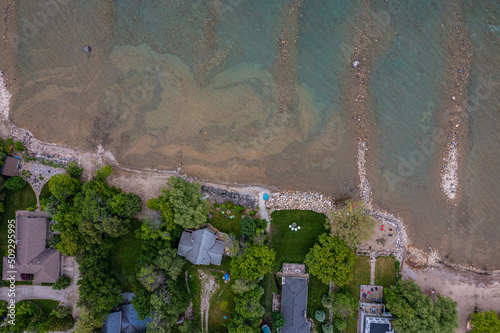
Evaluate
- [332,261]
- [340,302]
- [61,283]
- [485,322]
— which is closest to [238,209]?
[332,261]

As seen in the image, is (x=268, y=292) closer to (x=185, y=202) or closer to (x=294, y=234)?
(x=294, y=234)

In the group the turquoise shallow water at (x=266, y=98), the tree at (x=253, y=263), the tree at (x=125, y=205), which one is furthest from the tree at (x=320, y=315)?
the tree at (x=125, y=205)

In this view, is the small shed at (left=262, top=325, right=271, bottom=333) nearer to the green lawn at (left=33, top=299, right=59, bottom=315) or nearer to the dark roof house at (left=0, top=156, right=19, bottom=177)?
the green lawn at (left=33, top=299, right=59, bottom=315)

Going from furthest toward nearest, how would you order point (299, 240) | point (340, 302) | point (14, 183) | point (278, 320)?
point (299, 240)
point (14, 183)
point (278, 320)
point (340, 302)

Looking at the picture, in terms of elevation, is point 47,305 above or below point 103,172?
below

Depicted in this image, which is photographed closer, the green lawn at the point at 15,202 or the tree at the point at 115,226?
the tree at the point at 115,226

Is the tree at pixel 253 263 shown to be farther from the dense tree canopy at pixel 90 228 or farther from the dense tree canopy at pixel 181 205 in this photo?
the dense tree canopy at pixel 90 228

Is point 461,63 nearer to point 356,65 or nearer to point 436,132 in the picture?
point 436,132

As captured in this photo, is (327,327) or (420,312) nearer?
(420,312)
